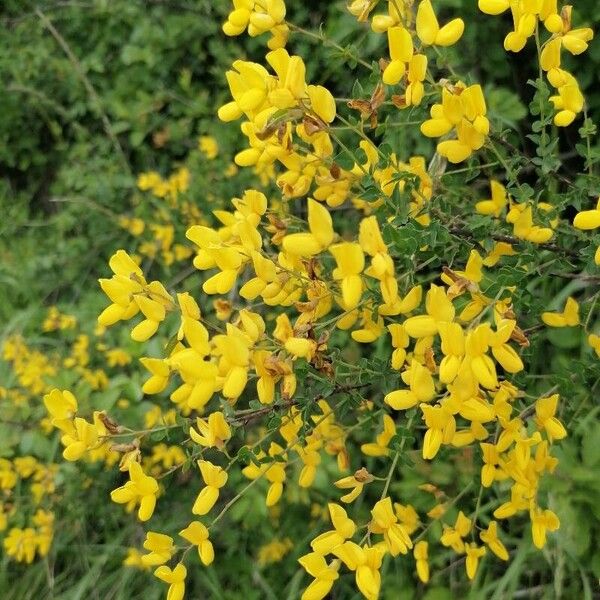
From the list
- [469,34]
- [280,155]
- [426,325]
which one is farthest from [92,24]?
[426,325]

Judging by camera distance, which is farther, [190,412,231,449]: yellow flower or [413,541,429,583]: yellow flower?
[413,541,429,583]: yellow flower

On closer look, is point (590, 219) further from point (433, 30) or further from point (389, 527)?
point (389, 527)

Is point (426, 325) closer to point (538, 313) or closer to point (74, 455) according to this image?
point (538, 313)

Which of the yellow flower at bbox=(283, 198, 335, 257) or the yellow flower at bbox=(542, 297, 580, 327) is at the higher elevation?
the yellow flower at bbox=(283, 198, 335, 257)

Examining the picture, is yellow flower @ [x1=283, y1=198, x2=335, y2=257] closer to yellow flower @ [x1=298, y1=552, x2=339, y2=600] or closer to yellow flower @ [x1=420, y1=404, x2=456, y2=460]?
yellow flower @ [x1=420, y1=404, x2=456, y2=460]

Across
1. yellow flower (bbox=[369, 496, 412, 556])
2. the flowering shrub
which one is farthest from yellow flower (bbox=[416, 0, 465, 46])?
yellow flower (bbox=[369, 496, 412, 556])

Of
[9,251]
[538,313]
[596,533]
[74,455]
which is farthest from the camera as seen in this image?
[9,251]

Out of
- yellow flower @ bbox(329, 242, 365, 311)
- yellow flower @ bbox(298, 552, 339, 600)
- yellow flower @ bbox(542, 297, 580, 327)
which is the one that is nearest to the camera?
yellow flower @ bbox(329, 242, 365, 311)

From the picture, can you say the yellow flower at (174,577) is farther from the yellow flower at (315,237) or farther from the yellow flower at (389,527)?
the yellow flower at (315,237)

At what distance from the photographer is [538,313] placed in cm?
97

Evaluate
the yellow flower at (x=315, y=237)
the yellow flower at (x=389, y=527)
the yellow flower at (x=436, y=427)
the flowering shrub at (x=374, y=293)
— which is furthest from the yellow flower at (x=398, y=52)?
the yellow flower at (x=389, y=527)

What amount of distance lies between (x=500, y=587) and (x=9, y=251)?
1.99 metres

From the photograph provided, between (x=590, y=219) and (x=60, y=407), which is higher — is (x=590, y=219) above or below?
above

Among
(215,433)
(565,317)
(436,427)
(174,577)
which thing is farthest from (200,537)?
(565,317)
